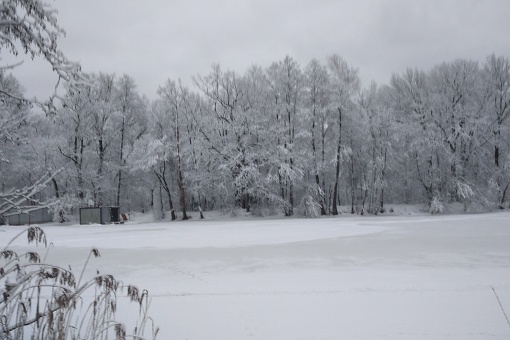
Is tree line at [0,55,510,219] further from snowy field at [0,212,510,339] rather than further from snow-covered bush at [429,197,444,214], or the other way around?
snowy field at [0,212,510,339]

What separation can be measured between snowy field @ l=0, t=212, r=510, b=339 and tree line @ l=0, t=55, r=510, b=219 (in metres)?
17.5

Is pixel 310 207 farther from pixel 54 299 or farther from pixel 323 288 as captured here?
pixel 54 299

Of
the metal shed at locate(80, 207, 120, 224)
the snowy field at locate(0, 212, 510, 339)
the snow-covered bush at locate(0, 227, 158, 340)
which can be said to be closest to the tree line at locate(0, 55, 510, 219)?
the metal shed at locate(80, 207, 120, 224)

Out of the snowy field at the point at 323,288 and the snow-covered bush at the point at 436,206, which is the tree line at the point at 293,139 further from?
the snowy field at the point at 323,288

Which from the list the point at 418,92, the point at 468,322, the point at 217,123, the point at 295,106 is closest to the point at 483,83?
the point at 418,92

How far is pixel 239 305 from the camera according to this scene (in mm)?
5234

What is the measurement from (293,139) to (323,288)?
82.2 feet

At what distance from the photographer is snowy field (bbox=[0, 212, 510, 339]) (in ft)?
14.1

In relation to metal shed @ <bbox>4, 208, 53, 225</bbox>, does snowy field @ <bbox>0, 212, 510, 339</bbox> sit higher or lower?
lower

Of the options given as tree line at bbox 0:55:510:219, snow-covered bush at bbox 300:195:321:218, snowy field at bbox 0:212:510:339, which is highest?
tree line at bbox 0:55:510:219

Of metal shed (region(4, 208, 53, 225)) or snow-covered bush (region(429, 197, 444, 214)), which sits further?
metal shed (region(4, 208, 53, 225))

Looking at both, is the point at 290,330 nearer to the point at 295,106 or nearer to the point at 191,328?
the point at 191,328

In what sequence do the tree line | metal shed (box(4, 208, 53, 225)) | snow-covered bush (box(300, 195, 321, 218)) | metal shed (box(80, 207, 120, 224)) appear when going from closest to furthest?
1. metal shed (box(80, 207, 120, 224))
2. snow-covered bush (box(300, 195, 321, 218))
3. the tree line
4. metal shed (box(4, 208, 53, 225))

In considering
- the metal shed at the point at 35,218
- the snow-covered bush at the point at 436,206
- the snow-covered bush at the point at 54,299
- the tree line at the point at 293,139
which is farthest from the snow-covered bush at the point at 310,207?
the snow-covered bush at the point at 54,299
